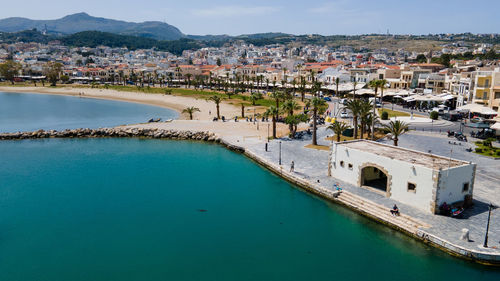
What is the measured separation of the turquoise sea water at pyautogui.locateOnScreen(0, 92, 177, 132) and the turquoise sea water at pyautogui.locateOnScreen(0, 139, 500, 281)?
32.6 meters

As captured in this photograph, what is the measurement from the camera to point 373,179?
30.1 m

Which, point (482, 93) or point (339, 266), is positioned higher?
point (482, 93)

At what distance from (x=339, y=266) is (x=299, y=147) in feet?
72.7

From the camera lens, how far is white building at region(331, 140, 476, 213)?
76.3 feet

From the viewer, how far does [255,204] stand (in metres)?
29.5

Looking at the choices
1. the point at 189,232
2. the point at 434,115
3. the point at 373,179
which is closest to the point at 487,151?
the point at 373,179

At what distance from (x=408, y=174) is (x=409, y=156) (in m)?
3.16

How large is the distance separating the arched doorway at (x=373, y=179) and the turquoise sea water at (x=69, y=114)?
174 feet

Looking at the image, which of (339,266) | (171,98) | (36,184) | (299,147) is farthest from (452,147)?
(171,98)

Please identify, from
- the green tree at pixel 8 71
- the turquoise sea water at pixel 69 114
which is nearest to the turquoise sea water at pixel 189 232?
the turquoise sea water at pixel 69 114

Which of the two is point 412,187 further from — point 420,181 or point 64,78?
point 64,78

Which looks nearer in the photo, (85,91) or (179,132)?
(179,132)

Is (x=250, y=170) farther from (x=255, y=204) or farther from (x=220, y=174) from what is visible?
(x=255, y=204)

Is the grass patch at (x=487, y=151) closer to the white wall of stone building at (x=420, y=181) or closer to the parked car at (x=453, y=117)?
the white wall of stone building at (x=420, y=181)
